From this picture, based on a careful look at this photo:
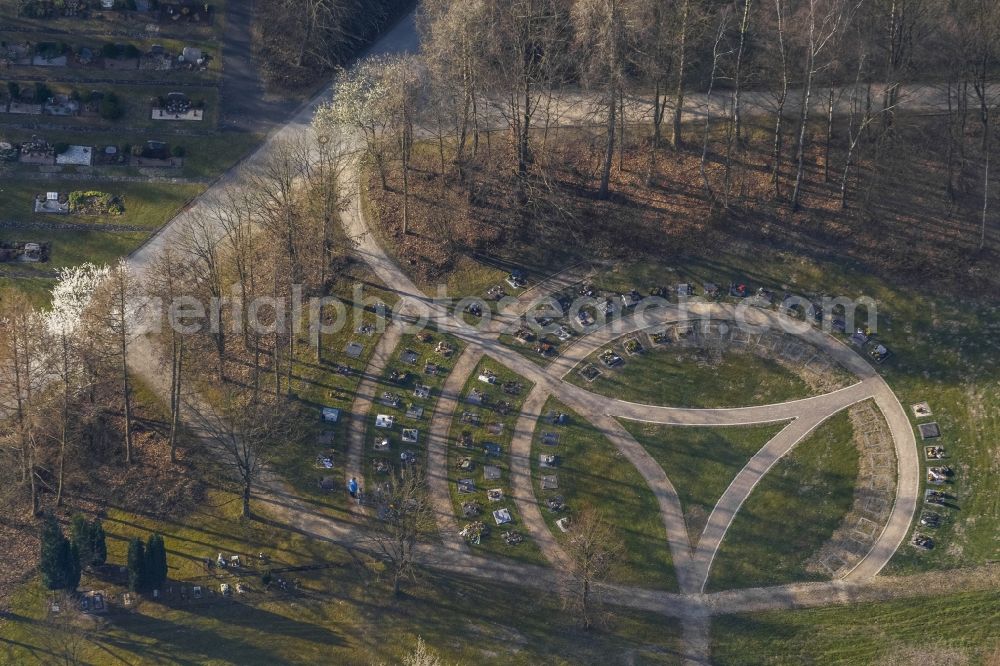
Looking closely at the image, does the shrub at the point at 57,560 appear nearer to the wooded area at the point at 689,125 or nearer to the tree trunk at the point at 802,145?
the wooded area at the point at 689,125

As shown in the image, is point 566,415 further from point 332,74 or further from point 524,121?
point 332,74

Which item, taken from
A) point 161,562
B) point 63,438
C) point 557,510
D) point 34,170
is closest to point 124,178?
point 34,170

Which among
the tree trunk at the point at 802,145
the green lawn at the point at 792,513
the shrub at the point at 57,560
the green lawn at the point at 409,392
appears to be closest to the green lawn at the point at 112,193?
the green lawn at the point at 409,392

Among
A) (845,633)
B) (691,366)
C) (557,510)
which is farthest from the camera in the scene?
(691,366)

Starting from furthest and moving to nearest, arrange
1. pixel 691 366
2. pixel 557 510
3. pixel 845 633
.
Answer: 1. pixel 691 366
2. pixel 557 510
3. pixel 845 633

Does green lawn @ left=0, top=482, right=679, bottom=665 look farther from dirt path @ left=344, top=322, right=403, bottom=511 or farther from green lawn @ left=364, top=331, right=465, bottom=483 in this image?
green lawn @ left=364, top=331, right=465, bottom=483

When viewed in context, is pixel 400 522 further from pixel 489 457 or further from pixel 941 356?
pixel 941 356

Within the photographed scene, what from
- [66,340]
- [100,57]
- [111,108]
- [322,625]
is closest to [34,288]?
[66,340]

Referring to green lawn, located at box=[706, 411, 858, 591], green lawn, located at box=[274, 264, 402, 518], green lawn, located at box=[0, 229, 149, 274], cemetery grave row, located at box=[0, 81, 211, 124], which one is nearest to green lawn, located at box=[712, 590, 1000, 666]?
Result: green lawn, located at box=[706, 411, 858, 591]
